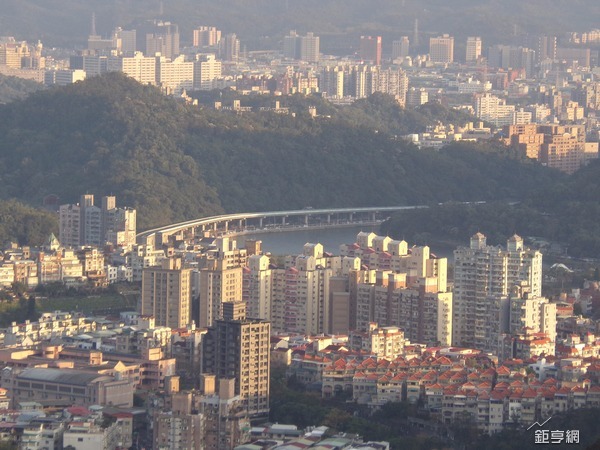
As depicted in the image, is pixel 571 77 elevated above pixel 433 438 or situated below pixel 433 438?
above

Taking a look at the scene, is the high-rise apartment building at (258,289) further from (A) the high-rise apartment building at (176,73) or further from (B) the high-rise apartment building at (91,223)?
(A) the high-rise apartment building at (176,73)

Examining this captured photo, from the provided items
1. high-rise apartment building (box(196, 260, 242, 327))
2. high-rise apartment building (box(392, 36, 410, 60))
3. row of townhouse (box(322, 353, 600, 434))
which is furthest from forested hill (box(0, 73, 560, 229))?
high-rise apartment building (box(392, 36, 410, 60))

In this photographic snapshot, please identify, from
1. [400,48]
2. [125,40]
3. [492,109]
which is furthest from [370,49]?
[492,109]

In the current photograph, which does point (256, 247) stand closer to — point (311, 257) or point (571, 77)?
point (311, 257)

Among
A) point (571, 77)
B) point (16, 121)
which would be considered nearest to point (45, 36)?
point (571, 77)

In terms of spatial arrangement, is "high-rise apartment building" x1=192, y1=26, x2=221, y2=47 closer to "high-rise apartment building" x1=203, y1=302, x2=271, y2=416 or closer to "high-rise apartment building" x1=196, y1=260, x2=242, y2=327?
"high-rise apartment building" x1=196, y1=260, x2=242, y2=327

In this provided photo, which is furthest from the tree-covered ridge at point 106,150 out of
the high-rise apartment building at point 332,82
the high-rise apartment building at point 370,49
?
the high-rise apartment building at point 370,49

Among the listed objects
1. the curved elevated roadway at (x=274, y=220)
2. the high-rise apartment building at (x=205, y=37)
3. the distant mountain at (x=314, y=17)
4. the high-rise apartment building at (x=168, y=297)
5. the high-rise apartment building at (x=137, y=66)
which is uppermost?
the distant mountain at (x=314, y=17)
